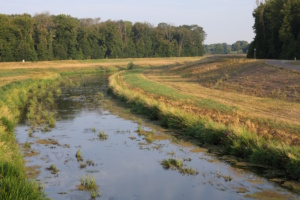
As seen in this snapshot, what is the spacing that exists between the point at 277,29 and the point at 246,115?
48611mm

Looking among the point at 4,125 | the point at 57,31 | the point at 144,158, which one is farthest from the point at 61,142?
the point at 57,31

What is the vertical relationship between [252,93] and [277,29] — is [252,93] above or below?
below

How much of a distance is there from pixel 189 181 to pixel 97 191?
2806mm

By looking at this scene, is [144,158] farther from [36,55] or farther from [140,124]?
[36,55]

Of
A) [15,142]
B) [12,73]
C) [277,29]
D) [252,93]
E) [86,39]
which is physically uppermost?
[277,29]

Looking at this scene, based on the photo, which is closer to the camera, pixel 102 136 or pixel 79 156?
pixel 79 156

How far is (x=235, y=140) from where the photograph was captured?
13789 mm

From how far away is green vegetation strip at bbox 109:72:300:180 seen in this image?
1142cm

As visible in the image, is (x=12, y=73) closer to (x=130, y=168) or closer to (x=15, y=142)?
(x=15, y=142)

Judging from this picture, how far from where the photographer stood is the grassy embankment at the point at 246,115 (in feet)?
41.1

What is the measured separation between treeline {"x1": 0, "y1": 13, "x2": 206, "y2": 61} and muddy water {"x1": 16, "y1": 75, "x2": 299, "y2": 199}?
71.3 meters

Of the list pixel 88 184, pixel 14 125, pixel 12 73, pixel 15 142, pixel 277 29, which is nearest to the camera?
pixel 88 184

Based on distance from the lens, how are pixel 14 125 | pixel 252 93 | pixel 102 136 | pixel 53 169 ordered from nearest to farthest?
pixel 53 169 < pixel 102 136 < pixel 14 125 < pixel 252 93

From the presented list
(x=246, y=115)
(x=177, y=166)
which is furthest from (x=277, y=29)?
(x=177, y=166)
